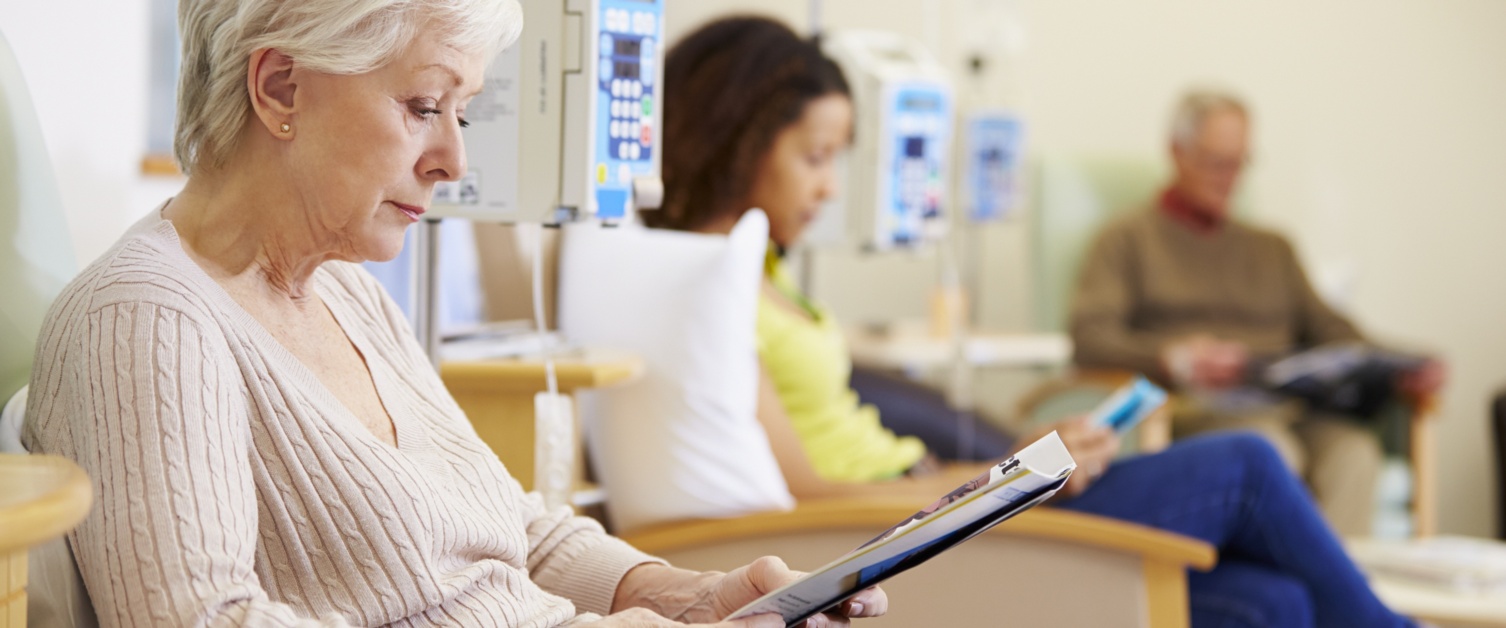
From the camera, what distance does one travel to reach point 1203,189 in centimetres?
381

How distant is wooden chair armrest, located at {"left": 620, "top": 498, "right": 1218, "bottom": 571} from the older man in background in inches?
76.1

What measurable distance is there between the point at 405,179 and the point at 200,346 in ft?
0.66

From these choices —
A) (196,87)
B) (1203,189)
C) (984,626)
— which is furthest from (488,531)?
(1203,189)

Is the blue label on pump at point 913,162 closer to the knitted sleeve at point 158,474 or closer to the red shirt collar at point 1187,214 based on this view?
the red shirt collar at point 1187,214

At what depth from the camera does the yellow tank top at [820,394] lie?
198 centimetres

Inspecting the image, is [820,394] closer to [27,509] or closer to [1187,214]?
[27,509]

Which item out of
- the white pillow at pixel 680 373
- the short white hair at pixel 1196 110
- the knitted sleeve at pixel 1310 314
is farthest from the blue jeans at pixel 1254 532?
the short white hair at pixel 1196 110

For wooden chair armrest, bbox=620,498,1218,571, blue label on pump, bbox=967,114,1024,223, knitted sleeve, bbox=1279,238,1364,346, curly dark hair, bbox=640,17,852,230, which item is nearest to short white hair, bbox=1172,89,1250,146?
knitted sleeve, bbox=1279,238,1364,346

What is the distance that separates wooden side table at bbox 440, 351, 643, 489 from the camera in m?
1.54

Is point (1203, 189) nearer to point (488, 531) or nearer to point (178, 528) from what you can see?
point (488, 531)

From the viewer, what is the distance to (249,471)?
899 mm

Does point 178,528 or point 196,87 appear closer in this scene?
point 178,528

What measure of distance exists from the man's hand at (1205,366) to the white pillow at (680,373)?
1.98 metres

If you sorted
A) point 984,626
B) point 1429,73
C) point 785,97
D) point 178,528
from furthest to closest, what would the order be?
point 1429,73, point 785,97, point 984,626, point 178,528
